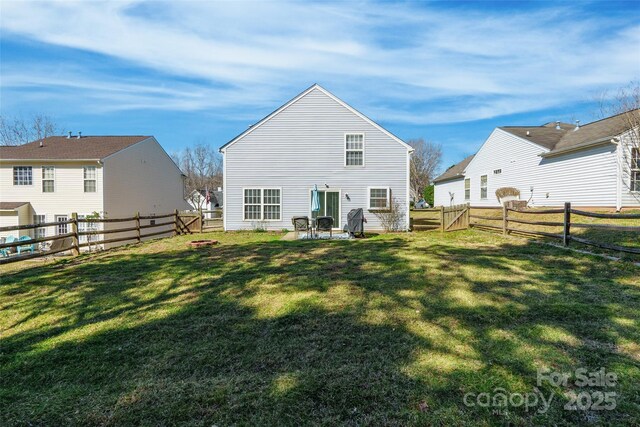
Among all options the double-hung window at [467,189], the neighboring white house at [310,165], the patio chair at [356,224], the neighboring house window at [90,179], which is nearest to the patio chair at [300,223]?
the patio chair at [356,224]

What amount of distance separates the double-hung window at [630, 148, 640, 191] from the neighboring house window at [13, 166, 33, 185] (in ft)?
104

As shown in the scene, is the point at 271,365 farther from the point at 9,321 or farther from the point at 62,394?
the point at 9,321

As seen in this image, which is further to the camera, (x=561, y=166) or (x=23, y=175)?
(x=23, y=175)

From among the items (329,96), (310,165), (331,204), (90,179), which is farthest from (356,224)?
(90,179)

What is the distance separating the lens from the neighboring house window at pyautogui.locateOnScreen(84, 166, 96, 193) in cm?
2028

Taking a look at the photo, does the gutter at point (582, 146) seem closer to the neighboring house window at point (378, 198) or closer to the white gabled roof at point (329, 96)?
the white gabled roof at point (329, 96)

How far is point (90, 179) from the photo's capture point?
20266 millimetres

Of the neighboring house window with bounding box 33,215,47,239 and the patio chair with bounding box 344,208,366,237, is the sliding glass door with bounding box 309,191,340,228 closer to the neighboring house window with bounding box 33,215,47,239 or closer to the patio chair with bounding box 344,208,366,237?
the patio chair with bounding box 344,208,366,237

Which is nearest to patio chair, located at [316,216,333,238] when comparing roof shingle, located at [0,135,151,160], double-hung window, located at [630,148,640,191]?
double-hung window, located at [630,148,640,191]

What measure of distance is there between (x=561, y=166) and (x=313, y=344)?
19.5 m

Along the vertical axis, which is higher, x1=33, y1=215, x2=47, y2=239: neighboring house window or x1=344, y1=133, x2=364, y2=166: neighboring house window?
x1=344, y1=133, x2=364, y2=166: neighboring house window

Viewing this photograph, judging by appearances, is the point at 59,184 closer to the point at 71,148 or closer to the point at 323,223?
the point at 71,148

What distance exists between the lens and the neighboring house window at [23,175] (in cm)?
2061

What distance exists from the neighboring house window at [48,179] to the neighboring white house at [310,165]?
1187 centimetres
